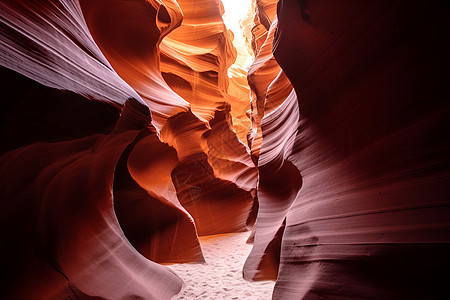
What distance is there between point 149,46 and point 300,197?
4284mm

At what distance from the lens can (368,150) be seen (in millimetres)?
2096

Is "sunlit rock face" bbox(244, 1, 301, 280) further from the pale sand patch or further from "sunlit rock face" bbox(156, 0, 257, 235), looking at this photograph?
"sunlit rock face" bbox(156, 0, 257, 235)

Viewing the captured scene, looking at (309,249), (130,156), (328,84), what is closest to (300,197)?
(309,249)

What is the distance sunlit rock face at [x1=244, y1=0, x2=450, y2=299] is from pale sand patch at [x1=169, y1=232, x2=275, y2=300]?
1197 millimetres

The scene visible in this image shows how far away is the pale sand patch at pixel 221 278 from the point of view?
11.7ft

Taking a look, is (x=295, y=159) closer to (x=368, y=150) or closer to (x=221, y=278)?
(x=368, y=150)

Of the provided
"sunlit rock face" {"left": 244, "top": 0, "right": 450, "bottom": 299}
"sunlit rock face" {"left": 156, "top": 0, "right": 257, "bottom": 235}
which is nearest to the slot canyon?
"sunlit rock face" {"left": 244, "top": 0, "right": 450, "bottom": 299}

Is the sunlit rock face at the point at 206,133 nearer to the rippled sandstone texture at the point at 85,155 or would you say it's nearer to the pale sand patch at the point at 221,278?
the pale sand patch at the point at 221,278

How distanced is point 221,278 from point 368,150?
3.29 m

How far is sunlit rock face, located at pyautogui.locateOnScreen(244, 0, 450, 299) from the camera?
1596mm

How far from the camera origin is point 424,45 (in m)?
1.72

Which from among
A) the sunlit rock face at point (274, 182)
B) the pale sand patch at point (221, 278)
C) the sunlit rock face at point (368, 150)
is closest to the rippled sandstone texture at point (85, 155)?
the pale sand patch at point (221, 278)

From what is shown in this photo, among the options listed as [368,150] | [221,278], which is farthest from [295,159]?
[221,278]

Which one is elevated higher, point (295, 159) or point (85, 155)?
point (85, 155)
